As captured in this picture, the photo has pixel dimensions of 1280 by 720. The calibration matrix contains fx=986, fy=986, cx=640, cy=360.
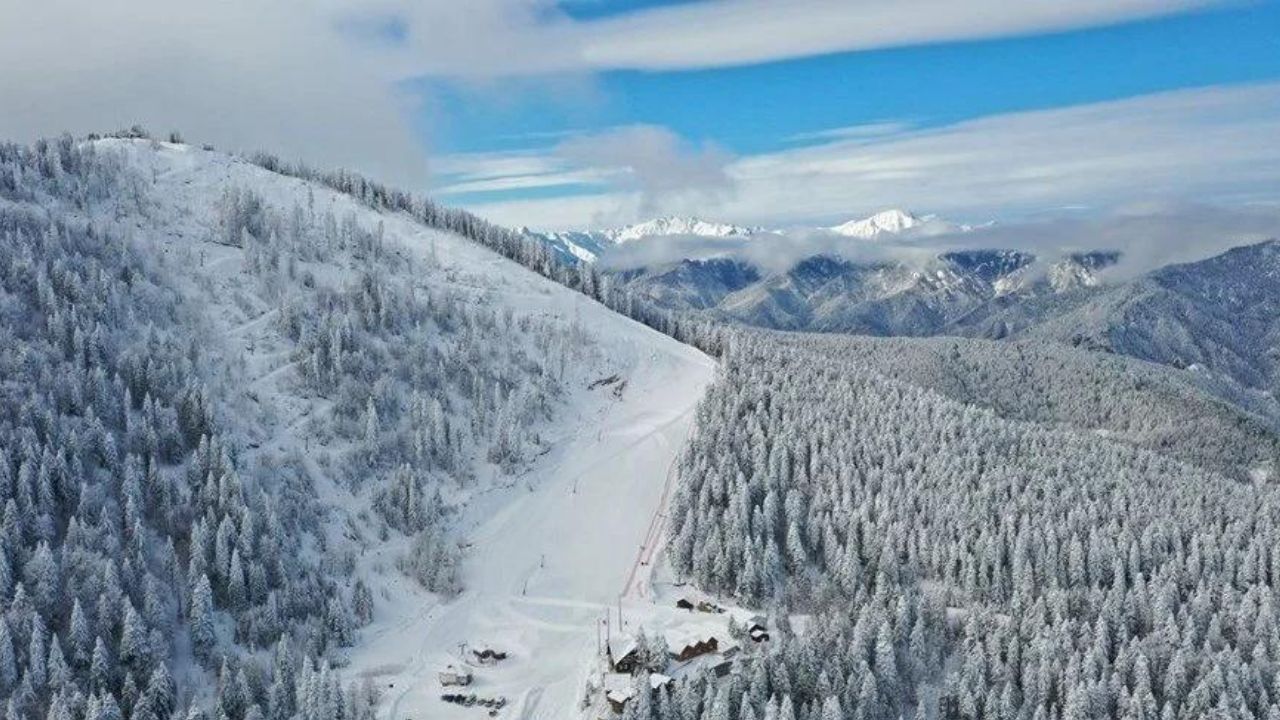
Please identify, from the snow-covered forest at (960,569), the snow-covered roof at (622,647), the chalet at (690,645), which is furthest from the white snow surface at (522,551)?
the chalet at (690,645)

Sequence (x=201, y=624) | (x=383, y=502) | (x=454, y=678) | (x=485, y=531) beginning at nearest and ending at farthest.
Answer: (x=201, y=624)
(x=454, y=678)
(x=383, y=502)
(x=485, y=531)

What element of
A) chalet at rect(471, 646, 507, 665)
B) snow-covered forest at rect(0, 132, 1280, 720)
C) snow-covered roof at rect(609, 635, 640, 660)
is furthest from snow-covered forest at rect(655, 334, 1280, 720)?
chalet at rect(471, 646, 507, 665)

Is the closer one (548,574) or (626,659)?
(626,659)

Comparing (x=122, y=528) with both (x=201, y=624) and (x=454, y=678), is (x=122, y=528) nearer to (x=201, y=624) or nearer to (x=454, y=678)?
(x=201, y=624)

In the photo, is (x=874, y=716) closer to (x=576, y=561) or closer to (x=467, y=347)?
(x=576, y=561)

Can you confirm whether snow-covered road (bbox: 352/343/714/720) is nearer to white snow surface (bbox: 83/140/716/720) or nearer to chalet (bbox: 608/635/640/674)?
white snow surface (bbox: 83/140/716/720)

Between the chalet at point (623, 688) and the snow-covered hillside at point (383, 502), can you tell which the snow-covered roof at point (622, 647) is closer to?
the chalet at point (623, 688)

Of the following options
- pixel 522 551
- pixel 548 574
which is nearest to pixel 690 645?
pixel 548 574
